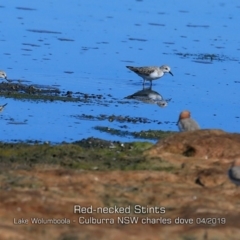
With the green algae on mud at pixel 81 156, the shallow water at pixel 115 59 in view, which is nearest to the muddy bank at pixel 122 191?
the green algae on mud at pixel 81 156

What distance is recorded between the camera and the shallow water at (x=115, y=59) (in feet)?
61.5

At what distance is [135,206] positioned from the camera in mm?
9891

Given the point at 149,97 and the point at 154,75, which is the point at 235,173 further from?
the point at 154,75

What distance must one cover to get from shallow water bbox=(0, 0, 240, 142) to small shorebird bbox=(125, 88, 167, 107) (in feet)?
0.78

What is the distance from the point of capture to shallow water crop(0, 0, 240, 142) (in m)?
18.7

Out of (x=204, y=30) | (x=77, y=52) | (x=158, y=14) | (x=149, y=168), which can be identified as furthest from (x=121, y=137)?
(x=158, y=14)

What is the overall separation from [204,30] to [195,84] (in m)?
9.50

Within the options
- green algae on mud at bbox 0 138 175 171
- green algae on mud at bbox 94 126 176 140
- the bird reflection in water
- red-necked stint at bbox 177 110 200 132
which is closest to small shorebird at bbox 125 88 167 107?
the bird reflection in water

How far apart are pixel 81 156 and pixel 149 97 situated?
363 inches

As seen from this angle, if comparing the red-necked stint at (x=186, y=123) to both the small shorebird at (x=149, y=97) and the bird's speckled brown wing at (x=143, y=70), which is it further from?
the bird's speckled brown wing at (x=143, y=70)

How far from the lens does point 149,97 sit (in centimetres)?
2225

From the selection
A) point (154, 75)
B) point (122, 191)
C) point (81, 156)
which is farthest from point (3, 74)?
point (122, 191)

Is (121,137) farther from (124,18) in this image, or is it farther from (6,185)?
(124,18)

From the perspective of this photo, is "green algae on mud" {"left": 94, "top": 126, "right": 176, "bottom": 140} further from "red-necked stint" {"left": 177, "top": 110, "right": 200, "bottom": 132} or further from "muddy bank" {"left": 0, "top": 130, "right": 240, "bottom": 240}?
"muddy bank" {"left": 0, "top": 130, "right": 240, "bottom": 240}
